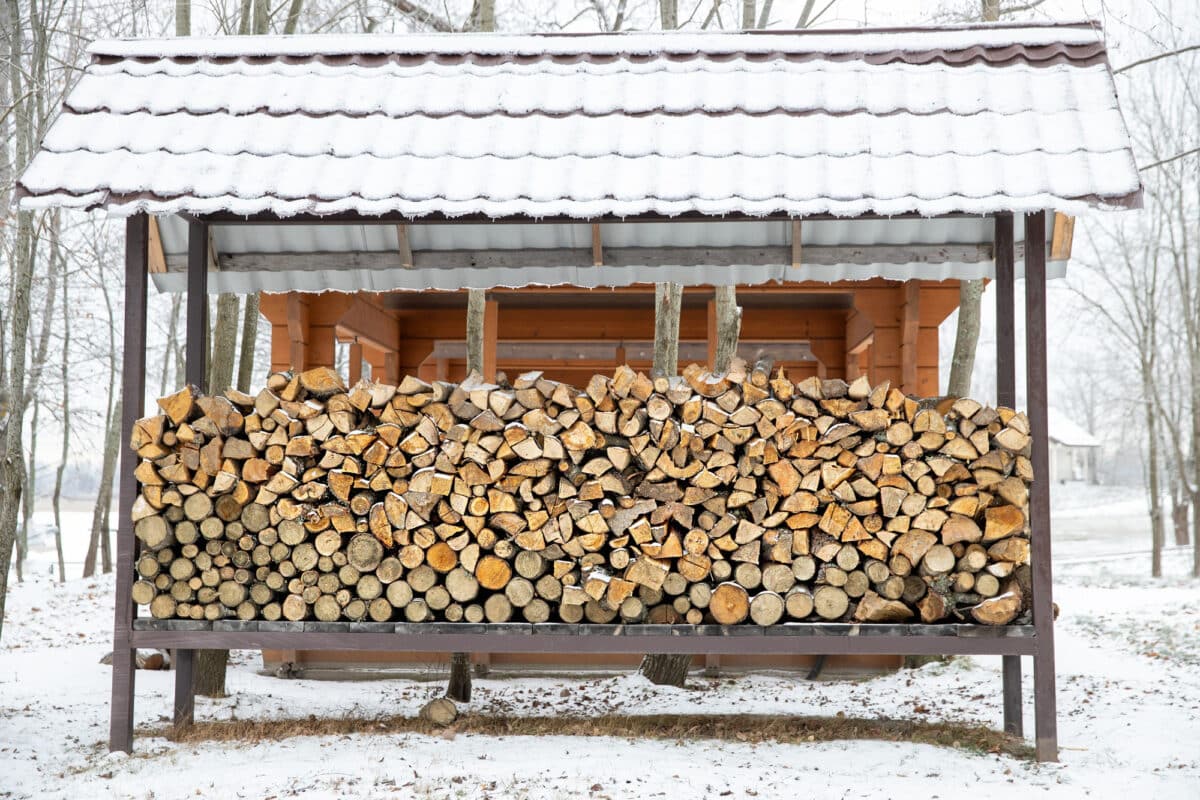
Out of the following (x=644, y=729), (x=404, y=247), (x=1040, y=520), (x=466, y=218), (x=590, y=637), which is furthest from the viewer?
(x=404, y=247)

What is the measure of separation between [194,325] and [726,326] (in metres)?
4.36

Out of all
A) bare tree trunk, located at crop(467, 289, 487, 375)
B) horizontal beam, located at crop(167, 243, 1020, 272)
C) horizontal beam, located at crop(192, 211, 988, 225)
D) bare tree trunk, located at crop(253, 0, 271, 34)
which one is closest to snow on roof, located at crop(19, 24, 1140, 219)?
horizontal beam, located at crop(192, 211, 988, 225)

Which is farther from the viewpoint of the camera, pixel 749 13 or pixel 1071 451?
pixel 1071 451

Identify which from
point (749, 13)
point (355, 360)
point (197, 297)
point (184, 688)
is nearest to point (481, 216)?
point (197, 297)

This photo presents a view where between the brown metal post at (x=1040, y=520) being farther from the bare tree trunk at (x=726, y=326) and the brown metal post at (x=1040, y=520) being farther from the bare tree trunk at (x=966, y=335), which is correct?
the bare tree trunk at (x=966, y=335)

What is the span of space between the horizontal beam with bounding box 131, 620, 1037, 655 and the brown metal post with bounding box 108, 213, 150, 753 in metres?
0.11

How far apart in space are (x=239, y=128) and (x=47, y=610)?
11999 mm

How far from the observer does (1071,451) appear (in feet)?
192

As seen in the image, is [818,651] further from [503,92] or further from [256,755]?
[503,92]

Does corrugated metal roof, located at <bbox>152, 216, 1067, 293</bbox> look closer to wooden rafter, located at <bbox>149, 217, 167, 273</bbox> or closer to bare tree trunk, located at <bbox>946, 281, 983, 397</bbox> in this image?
wooden rafter, located at <bbox>149, 217, 167, 273</bbox>

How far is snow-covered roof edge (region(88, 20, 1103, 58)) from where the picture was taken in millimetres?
6172

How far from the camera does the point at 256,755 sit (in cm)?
539

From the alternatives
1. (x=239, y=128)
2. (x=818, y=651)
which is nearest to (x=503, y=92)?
(x=239, y=128)

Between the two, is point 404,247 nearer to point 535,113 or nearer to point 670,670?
point 535,113
